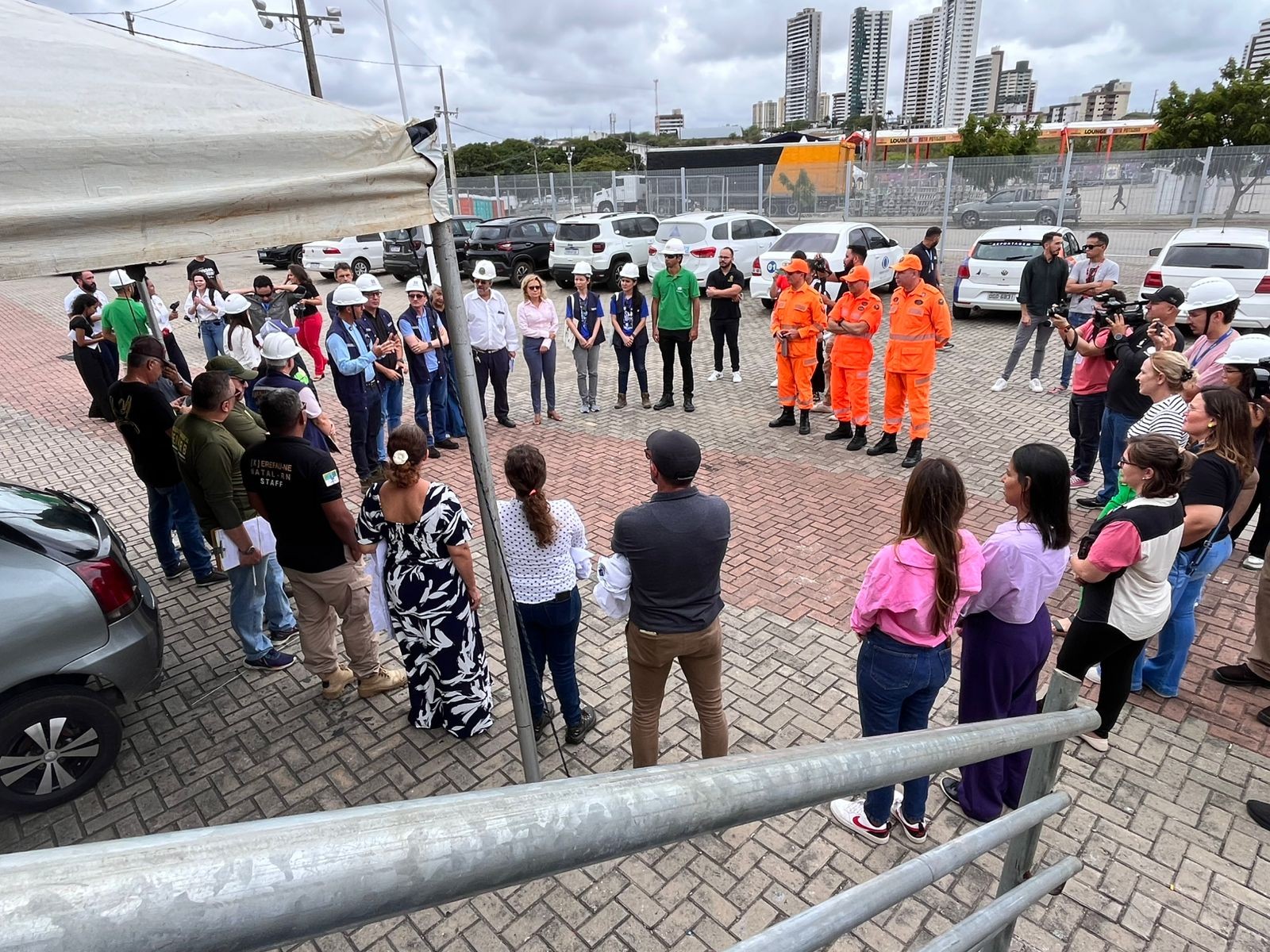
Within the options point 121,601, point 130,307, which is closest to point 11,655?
point 121,601

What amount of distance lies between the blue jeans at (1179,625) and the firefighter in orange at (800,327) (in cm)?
477

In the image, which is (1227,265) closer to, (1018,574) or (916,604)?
(1018,574)

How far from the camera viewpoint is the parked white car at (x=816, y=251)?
14.4m

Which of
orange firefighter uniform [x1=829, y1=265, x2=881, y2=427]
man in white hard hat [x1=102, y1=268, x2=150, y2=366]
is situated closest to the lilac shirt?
orange firefighter uniform [x1=829, y1=265, x2=881, y2=427]

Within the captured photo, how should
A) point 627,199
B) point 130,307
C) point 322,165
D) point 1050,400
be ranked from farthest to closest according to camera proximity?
point 627,199, point 1050,400, point 130,307, point 322,165

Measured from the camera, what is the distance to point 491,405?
9.94 meters

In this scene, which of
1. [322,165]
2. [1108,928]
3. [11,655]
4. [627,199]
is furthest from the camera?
[627,199]

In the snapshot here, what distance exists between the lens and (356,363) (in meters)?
6.93

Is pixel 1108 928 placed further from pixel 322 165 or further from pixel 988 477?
pixel 988 477

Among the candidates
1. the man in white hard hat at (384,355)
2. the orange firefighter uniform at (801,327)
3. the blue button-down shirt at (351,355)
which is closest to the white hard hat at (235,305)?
the man in white hard hat at (384,355)

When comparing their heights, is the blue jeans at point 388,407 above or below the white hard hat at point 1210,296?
below

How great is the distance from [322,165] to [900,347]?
231 inches

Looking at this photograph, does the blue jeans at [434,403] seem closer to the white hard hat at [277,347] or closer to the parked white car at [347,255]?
the white hard hat at [277,347]

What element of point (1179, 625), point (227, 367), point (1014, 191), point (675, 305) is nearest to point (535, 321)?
point (675, 305)
